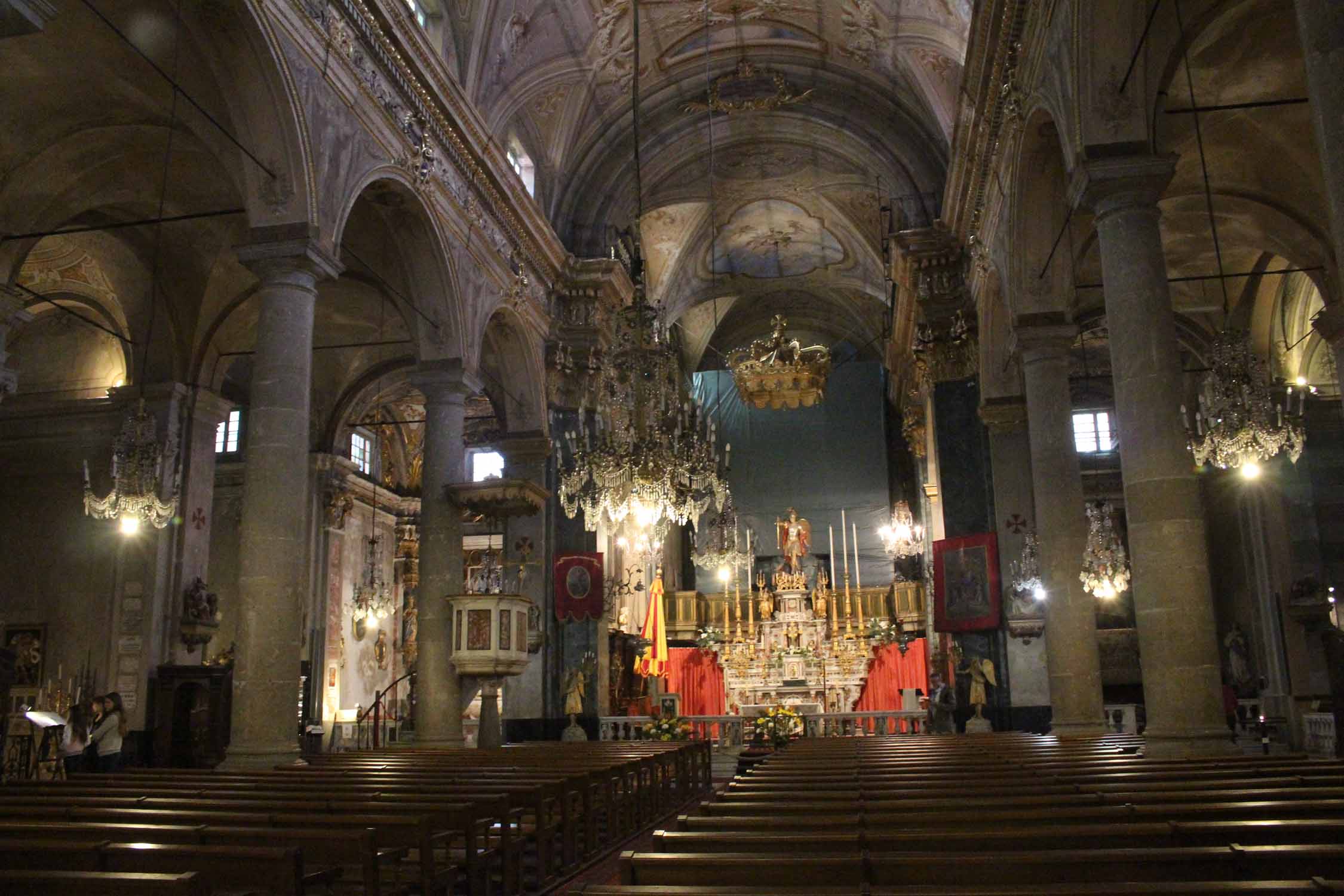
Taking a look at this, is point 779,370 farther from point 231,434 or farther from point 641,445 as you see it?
point 231,434

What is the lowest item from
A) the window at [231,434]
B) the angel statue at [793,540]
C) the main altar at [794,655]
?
the main altar at [794,655]

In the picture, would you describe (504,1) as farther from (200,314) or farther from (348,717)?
(348,717)

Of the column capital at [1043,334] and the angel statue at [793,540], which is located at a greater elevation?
the column capital at [1043,334]

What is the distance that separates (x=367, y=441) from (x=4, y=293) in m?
13.1

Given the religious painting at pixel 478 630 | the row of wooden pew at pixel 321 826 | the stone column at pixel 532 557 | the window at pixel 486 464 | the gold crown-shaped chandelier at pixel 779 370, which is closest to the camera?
the row of wooden pew at pixel 321 826

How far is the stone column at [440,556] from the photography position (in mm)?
13719

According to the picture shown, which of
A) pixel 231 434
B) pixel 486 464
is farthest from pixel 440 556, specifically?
pixel 486 464

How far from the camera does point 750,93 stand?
1961 centimetres

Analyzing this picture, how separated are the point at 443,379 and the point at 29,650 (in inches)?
281

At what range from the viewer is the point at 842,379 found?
97.6 ft

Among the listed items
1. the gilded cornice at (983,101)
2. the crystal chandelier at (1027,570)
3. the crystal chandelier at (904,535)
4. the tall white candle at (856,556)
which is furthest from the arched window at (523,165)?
the tall white candle at (856,556)

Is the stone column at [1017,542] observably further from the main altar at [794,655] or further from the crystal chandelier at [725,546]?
the crystal chandelier at [725,546]

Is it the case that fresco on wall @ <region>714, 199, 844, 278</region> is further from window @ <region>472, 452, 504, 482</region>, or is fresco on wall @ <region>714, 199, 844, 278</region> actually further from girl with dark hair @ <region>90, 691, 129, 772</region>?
girl with dark hair @ <region>90, 691, 129, 772</region>

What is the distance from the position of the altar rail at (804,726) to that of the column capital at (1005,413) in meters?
4.63
